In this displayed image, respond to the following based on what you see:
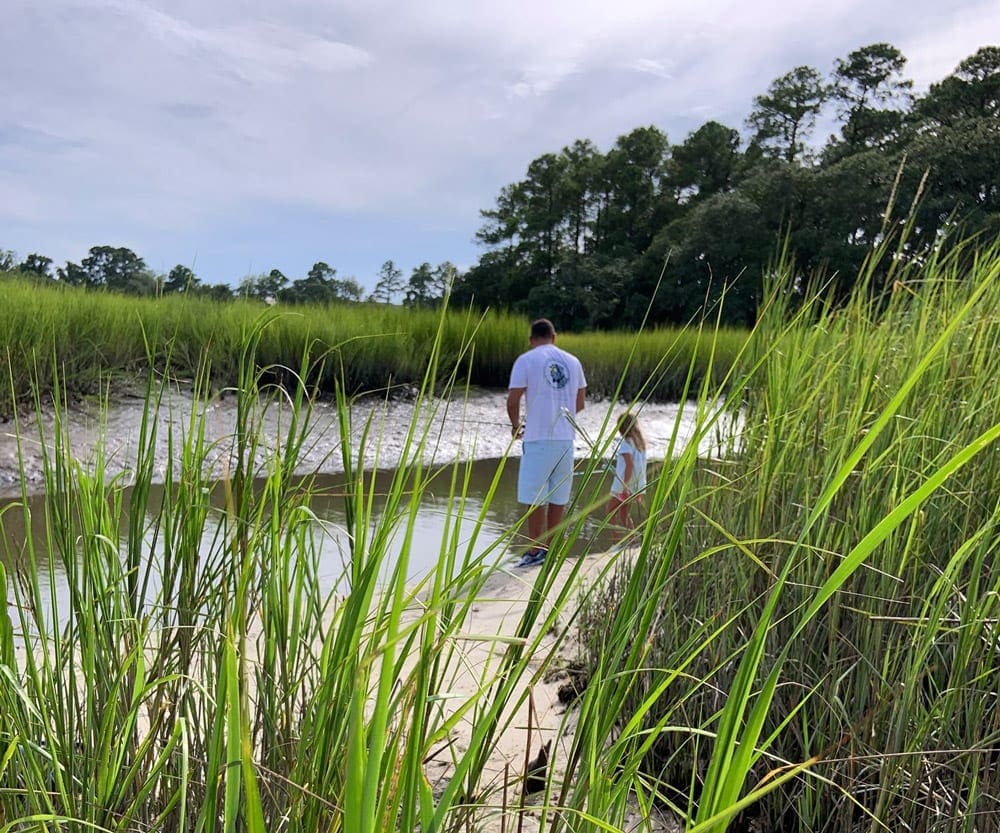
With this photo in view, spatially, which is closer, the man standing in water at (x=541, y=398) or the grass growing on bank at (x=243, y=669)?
the grass growing on bank at (x=243, y=669)

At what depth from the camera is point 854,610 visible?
4.52 feet

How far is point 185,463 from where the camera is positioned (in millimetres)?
1299

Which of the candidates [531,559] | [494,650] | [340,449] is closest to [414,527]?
[531,559]

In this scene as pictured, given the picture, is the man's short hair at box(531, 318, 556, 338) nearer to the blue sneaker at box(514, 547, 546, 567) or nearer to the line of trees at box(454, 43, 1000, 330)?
the blue sneaker at box(514, 547, 546, 567)

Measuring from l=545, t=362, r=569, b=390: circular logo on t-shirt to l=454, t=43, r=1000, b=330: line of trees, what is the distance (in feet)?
56.5

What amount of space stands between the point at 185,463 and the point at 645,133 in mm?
46838

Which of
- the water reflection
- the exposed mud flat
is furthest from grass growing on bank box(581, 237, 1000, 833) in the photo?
the exposed mud flat

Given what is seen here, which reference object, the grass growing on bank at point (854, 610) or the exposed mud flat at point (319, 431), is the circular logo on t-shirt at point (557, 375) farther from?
the grass growing on bank at point (854, 610)

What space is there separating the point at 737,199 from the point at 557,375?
3140 cm

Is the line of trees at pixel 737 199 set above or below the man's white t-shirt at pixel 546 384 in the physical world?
above

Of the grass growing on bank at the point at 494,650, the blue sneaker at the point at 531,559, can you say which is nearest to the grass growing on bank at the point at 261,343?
the blue sneaker at the point at 531,559

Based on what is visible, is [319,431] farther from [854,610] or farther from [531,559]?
[854,610]

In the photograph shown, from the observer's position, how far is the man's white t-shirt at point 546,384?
5539 mm

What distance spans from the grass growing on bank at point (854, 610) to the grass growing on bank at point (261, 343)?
13.1ft
